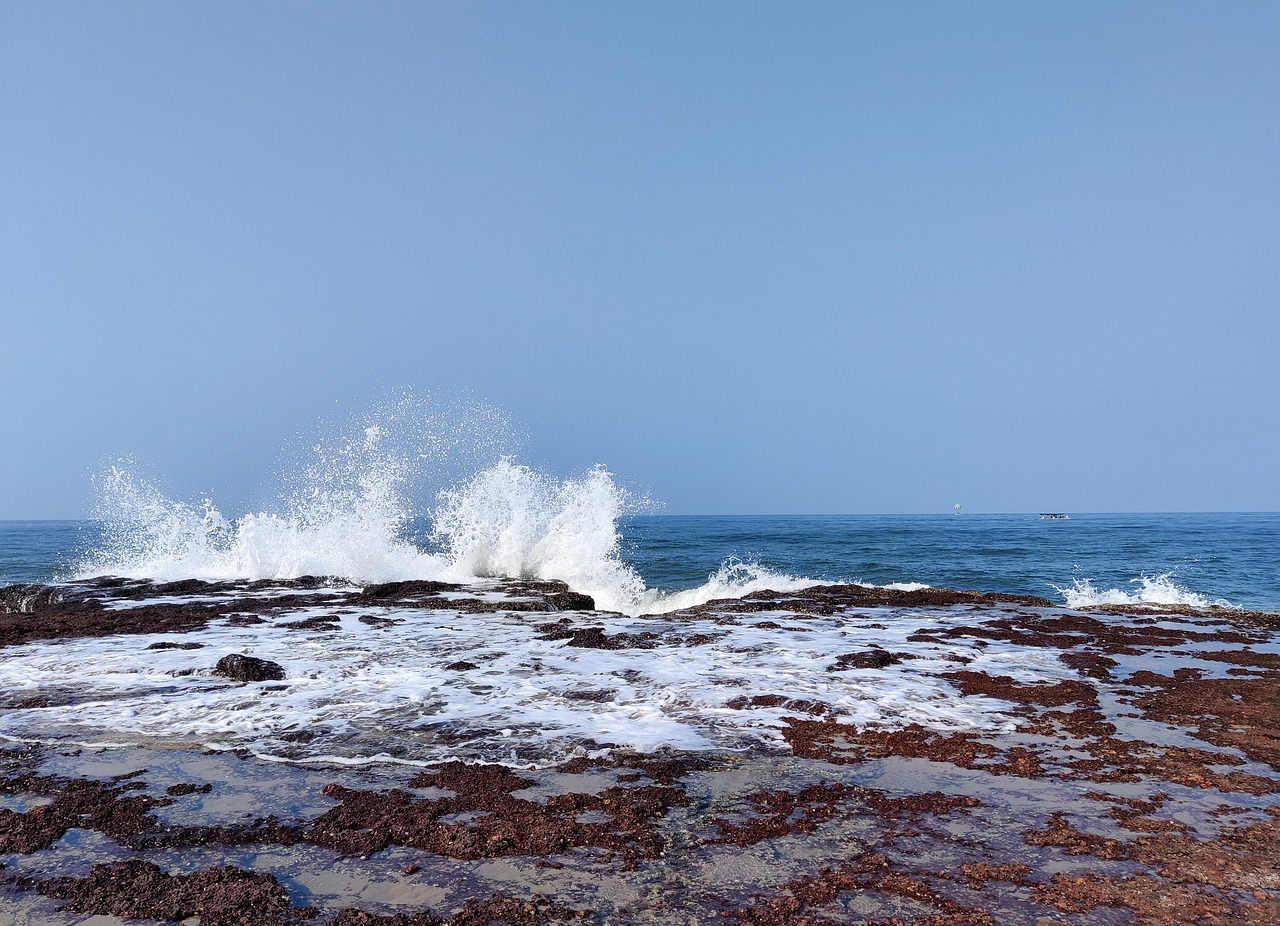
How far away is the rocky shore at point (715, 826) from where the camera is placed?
3.35 m

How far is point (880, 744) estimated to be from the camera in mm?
5793

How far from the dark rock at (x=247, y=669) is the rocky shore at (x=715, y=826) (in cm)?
48

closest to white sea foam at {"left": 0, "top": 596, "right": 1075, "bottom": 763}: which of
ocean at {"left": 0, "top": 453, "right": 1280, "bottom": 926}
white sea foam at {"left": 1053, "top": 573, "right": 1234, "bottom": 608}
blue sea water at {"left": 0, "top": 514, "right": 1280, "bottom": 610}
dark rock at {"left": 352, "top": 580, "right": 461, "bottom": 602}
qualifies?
ocean at {"left": 0, "top": 453, "right": 1280, "bottom": 926}

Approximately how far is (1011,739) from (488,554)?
1734 centimetres

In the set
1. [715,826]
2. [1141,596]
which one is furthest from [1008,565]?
[715,826]

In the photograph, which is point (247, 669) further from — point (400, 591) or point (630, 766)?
point (400, 591)

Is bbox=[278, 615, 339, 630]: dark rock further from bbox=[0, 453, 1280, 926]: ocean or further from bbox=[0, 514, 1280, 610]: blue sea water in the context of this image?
bbox=[0, 514, 1280, 610]: blue sea water

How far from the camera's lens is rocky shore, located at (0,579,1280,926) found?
335 cm

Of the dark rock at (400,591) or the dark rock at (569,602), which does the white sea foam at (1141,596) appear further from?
the dark rock at (400,591)

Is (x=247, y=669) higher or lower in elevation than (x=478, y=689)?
higher

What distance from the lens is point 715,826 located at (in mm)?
4227

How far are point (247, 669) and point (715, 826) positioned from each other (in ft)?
19.3

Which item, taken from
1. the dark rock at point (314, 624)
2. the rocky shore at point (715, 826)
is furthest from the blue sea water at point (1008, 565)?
the rocky shore at point (715, 826)

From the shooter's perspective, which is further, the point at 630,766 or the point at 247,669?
the point at 247,669
